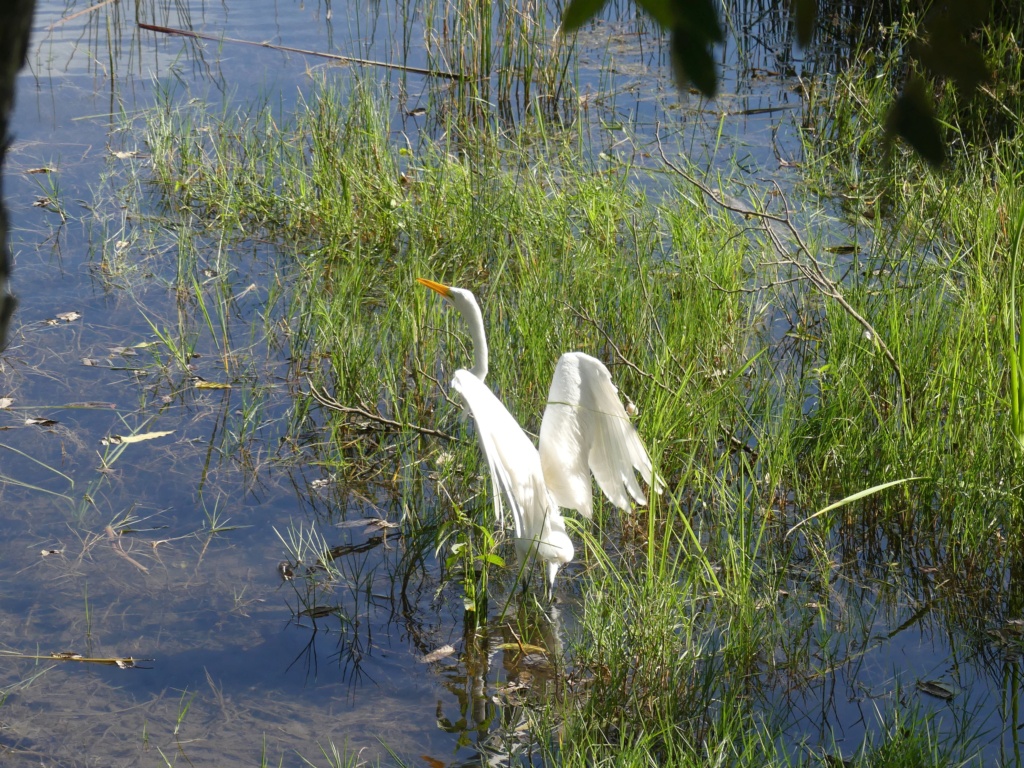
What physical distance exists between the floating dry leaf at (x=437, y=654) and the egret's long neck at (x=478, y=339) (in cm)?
85

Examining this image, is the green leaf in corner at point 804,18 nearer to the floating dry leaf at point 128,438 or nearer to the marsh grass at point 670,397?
the marsh grass at point 670,397

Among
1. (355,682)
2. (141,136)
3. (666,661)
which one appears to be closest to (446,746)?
(355,682)

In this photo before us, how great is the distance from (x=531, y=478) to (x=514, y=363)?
96 cm

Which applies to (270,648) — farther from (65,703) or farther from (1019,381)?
(1019,381)

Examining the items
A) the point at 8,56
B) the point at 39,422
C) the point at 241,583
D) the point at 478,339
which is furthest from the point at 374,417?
the point at 8,56

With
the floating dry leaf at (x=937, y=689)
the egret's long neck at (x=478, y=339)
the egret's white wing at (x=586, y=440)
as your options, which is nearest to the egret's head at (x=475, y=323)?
the egret's long neck at (x=478, y=339)

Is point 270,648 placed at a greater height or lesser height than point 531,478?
lesser

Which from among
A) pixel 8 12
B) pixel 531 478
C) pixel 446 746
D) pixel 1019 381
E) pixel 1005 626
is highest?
pixel 8 12

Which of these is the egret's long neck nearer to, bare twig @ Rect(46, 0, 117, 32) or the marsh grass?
the marsh grass

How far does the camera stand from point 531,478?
10.1ft

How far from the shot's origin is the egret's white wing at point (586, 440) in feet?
10.2

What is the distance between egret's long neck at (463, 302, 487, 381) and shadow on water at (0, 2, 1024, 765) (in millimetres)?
541

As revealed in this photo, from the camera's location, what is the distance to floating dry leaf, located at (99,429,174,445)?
3.94 metres

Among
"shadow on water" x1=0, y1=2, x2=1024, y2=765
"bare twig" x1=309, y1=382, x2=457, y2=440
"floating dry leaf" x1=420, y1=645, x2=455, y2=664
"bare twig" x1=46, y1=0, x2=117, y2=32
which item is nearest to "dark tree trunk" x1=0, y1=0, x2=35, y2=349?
"shadow on water" x1=0, y1=2, x2=1024, y2=765
